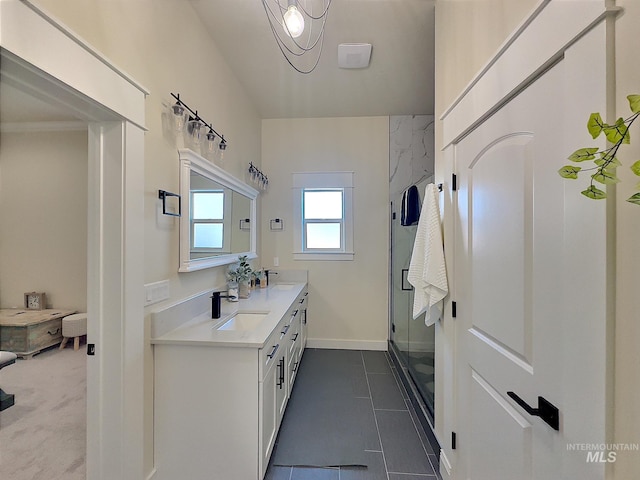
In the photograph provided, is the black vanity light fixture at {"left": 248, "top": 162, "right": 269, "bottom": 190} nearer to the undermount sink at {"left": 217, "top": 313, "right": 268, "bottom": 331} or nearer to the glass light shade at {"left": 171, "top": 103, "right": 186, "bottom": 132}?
the glass light shade at {"left": 171, "top": 103, "right": 186, "bottom": 132}

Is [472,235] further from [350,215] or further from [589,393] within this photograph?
[350,215]

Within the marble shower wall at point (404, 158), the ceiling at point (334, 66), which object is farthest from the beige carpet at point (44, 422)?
the marble shower wall at point (404, 158)

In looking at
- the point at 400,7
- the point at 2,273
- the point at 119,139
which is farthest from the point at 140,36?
the point at 2,273

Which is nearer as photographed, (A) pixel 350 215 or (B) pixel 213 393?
(B) pixel 213 393

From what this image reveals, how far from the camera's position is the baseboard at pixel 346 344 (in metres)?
3.45

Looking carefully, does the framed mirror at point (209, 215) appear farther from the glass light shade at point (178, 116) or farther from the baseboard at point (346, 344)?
the baseboard at point (346, 344)

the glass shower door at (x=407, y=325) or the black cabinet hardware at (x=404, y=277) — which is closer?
the glass shower door at (x=407, y=325)

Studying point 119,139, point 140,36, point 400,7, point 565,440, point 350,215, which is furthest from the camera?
point 350,215

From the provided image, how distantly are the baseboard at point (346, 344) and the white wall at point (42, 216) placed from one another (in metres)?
3.12

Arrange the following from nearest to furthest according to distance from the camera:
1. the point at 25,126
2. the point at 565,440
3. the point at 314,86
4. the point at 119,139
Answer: the point at 565,440, the point at 119,139, the point at 314,86, the point at 25,126

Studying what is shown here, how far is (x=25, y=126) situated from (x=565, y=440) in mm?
5363

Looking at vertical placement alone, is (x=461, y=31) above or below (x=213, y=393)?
above

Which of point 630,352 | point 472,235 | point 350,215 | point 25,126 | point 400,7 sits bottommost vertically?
point 630,352

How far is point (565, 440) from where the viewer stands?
0.76 meters
